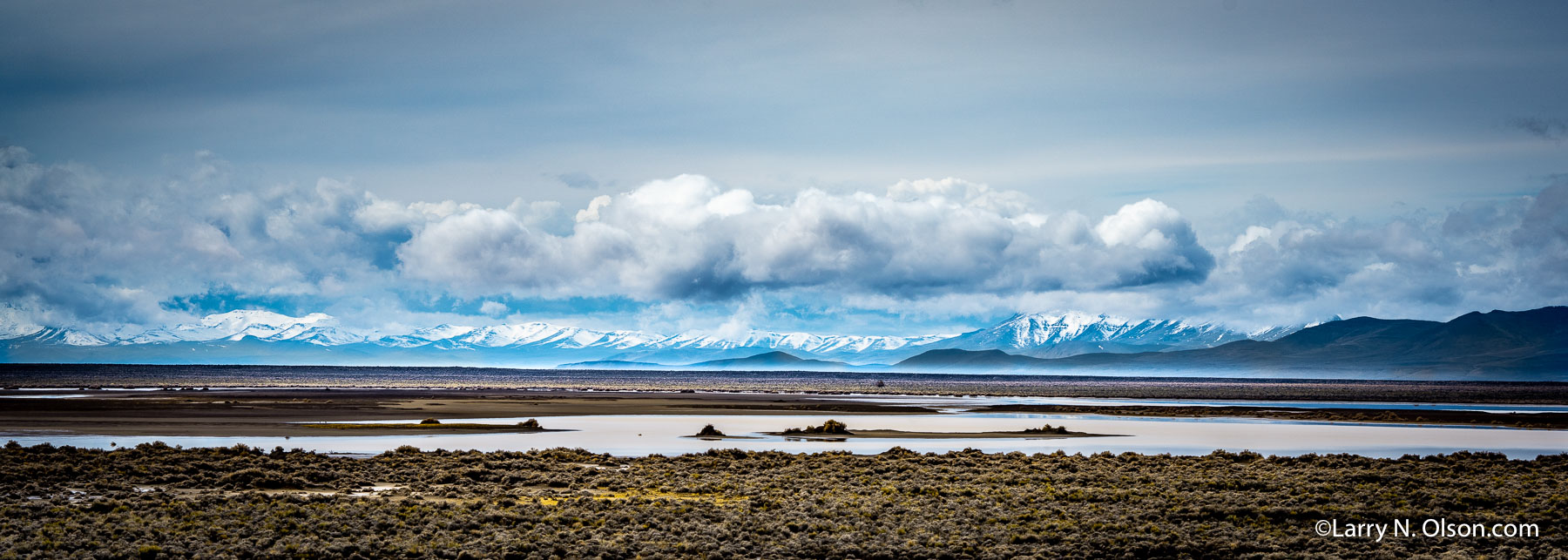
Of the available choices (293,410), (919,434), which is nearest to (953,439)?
(919,434)

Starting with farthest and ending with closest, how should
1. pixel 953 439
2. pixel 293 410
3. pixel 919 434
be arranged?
pixel 293 410, pixel 919 434, pixel 953 439

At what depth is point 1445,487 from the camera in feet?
96.4

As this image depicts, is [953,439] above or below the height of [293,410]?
below

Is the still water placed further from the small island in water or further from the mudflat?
the mudflat

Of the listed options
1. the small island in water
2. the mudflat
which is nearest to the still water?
the small island in water

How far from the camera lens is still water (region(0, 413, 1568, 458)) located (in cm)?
4356

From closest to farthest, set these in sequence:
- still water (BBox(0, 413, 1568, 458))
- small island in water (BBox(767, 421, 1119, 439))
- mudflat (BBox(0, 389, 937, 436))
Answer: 1. still water (BBox(0, 413, 1568, 458))
2. mudflat (BBox(0, 389, 937, 436))
3. small island in water (BBox(767, 421, 1119, 439))

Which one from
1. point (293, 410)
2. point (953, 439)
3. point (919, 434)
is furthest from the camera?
point (293, 410)

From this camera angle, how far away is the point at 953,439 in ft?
168

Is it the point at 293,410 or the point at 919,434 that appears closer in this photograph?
the point at 919,434

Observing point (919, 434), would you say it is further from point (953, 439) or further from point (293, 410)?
point (293, 410)

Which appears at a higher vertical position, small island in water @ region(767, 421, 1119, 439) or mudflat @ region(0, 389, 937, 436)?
mudflat @ region(0, 389, 937, 436)

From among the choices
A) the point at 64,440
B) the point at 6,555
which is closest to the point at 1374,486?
the point at 6,555

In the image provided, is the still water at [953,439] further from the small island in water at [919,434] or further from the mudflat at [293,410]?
the mudflat at [293,410]
